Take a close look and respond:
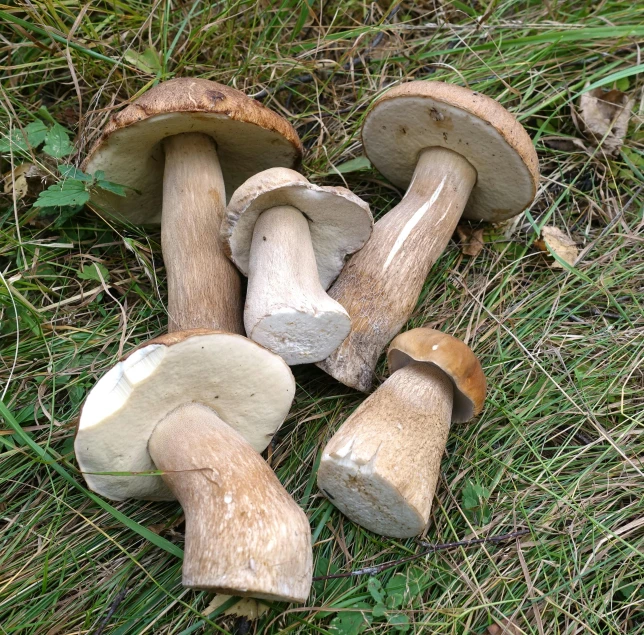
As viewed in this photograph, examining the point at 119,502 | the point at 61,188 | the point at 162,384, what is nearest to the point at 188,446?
the point at 162,384

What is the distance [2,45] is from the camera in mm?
2480

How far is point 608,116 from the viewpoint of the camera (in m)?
2.77

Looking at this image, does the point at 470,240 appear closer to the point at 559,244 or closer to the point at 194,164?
the point at 559,244

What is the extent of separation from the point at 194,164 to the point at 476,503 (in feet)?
5.07

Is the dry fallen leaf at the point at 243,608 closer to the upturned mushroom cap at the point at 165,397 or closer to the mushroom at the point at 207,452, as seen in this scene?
the mushroom at the point at 207,452

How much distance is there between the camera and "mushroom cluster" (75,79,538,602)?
5.04ft

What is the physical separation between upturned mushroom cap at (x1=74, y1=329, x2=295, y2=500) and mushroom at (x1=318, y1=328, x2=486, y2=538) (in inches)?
10.0

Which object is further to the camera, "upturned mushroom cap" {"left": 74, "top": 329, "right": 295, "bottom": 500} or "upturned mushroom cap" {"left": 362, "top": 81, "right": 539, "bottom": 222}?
"upturned mushroom cap" {"left": 362, "top": 81, "right": 539, "bottom": 222}

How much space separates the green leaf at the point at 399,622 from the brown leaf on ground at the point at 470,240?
1.48 metres

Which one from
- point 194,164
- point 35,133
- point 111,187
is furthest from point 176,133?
point 35,133

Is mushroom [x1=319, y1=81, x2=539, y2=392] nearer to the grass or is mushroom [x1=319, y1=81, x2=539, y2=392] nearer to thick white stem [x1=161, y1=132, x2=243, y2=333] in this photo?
the grass

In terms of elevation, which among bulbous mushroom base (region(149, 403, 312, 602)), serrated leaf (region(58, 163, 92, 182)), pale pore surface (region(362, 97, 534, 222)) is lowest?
bulbous mushroom base (region(149, 403, 312, 602))

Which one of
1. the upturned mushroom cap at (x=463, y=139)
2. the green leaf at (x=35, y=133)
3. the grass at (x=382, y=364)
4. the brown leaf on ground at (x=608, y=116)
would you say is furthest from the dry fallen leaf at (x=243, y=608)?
the brown leaf on ground at (x=608, y=116)

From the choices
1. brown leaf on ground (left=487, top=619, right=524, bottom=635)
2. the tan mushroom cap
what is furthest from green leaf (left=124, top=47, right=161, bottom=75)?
brown leaf on ground (left=487, top=619, right=524, bottom=635)
